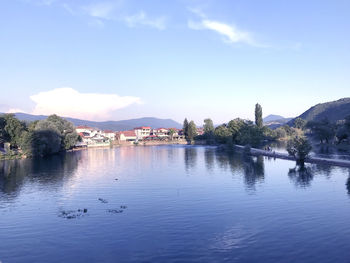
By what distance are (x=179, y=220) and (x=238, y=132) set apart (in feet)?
293

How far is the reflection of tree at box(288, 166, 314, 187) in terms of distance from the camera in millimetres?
39125

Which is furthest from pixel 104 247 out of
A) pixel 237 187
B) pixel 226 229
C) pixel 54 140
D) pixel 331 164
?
pixel 54 140

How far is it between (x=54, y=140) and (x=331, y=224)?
80.3m

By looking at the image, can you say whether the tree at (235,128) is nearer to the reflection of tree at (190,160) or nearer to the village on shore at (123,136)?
the reflection of tree at (190,160)

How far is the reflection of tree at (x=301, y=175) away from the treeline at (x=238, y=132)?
1713 inches

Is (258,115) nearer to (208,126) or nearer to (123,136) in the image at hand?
(208,126)

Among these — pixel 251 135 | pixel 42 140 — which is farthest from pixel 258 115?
pixel 42 140

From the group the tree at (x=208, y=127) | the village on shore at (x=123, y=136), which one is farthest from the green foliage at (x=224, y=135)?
the village on shore at (x=123, y=136)

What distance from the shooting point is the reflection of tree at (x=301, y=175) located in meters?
39.1

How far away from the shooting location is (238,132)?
110m

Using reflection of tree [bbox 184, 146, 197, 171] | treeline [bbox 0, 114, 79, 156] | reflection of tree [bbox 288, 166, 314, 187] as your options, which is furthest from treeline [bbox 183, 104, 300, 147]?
treeline [bbox 0, 114, 79, 156]

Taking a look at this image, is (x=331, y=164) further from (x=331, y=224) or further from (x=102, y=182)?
(x=102, y=182)

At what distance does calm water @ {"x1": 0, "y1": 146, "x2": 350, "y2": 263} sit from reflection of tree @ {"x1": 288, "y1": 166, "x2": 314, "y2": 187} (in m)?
0.26

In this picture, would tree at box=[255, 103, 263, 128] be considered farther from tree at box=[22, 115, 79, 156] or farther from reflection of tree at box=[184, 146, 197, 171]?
tree at box=[22, 115, 79, 156]
